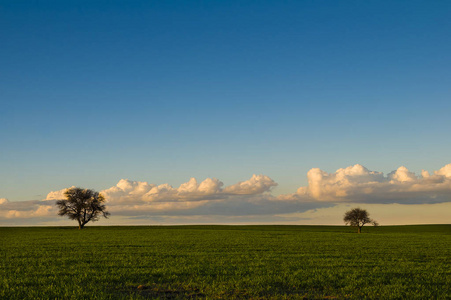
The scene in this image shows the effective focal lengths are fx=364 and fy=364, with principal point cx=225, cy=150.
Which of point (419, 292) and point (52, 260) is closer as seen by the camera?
point (419, 292)

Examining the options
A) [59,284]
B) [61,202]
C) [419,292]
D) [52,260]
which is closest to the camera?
[419,292]

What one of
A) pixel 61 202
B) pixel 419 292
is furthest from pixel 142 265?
pixel 61 202

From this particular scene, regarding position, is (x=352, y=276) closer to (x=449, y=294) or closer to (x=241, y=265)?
(x=449, y=294)

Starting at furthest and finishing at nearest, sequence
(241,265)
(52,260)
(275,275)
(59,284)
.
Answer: (52,260), (241,265), (275,275), (59,284)

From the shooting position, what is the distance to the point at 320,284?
17969mm

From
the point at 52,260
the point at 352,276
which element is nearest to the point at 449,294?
the point at 352,276

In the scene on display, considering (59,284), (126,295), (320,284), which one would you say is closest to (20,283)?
(59,284)

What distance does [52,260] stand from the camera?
28.1 m

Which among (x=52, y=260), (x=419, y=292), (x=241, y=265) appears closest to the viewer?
(x=419, y=292)

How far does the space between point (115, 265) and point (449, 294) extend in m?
19.4

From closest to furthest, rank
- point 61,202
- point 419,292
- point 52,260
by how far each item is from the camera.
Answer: point 419,292 < point 52,260 < point 61,202

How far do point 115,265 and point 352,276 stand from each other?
15.2 metres

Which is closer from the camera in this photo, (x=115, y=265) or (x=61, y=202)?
(x=115, y=265)

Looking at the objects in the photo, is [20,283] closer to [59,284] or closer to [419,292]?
[59,284]
